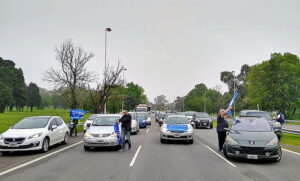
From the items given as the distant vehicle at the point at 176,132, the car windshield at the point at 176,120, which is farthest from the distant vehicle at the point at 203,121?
the distant vehicle at the point at 176,132

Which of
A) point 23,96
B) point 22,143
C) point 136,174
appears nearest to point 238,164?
point 136,174

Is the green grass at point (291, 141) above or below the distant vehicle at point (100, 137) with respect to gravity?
below

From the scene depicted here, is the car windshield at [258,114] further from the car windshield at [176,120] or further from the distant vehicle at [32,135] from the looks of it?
the distant vehicle at [32,135]

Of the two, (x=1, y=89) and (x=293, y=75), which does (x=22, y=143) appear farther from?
(x=1, y=89)

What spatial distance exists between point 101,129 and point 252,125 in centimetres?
633

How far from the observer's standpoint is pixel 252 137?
875 centimetres

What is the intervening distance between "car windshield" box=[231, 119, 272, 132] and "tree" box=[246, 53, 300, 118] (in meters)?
41.3

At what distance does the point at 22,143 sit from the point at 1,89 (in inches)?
2540

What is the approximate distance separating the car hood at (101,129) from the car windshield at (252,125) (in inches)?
205

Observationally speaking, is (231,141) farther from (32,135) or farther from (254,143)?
(32,135)

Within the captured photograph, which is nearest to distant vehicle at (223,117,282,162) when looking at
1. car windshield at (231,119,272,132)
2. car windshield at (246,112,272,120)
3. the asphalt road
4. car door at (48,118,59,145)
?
car windshield at (231,119,272,132)

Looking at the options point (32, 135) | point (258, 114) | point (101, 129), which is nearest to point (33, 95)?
point (258, 114)

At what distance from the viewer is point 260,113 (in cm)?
1786

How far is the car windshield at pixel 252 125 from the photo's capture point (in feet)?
31.3
